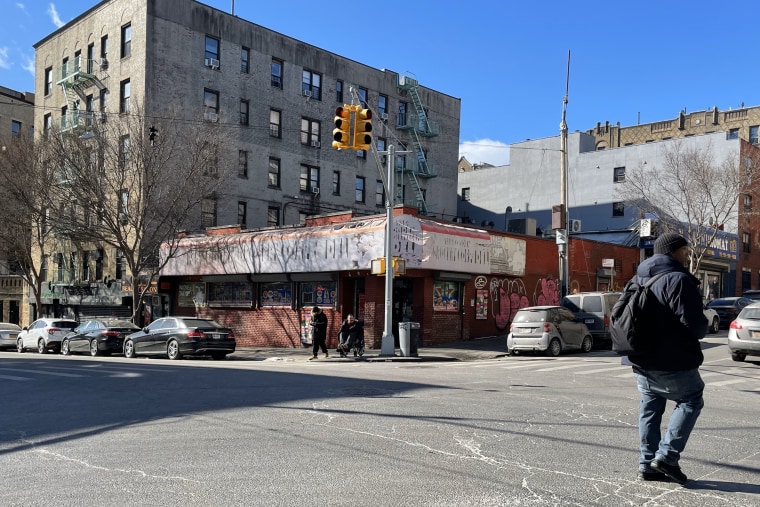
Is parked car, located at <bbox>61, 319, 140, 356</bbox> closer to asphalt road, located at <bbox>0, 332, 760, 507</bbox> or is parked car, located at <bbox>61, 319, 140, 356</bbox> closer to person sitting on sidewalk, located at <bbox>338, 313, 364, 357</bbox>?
person sitting on sidewalk, located at <bbox>338, 313, 364, 357</bbox>

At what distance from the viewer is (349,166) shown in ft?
144

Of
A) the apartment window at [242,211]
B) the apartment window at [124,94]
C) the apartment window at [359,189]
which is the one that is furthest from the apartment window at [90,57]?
the apartment window at [359,189]

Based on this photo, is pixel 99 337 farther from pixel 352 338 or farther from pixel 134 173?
pixel 352 338

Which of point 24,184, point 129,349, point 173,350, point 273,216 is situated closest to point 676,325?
point 173,350

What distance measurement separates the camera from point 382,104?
151 ft

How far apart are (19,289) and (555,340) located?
3924 cm

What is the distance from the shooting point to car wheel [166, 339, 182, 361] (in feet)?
72.5

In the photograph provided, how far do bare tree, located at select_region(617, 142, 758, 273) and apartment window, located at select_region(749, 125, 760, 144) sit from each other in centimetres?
2850

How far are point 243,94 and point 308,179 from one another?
649 cm

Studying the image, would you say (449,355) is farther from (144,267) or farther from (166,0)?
(166,0)

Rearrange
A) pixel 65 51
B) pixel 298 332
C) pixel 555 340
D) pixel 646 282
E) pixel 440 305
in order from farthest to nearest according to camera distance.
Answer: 1. pixel 65 51
2. pixel 298 332
3. pixel 440 305
4. pixel 555 340
5. pixel 646 282

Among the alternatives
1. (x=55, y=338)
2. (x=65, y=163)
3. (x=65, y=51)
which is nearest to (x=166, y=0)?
(x=65, y=51)

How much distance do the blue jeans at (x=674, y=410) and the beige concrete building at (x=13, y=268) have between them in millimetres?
39567

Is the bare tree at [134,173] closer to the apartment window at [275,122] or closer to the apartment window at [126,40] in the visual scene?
the apartment window at [126,40]
